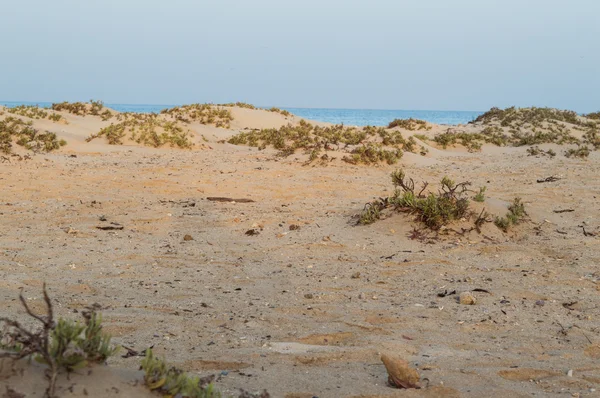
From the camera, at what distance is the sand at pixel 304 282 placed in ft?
10.8

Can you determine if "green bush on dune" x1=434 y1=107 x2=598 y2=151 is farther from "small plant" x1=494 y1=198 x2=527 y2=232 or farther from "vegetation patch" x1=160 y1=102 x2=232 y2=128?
"small plant" x1=494 y1=198 x2=527 y2=232

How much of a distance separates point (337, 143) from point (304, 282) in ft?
29.4

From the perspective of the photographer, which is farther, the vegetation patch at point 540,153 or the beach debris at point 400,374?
the vegetation patch at point 540,153

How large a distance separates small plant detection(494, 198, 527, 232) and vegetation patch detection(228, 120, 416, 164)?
531 cm

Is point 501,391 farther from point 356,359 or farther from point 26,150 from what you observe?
point 26,150

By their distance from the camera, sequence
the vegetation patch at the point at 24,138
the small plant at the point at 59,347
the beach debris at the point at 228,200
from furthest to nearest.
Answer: the vegetation patch at the point at 24,138, the beach debris at the point at 228,200, the small plant at the point at 59,347

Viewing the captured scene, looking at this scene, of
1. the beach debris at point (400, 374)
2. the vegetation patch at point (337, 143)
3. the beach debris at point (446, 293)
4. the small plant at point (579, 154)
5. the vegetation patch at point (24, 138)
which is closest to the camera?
the beach debris at point (400, 374)

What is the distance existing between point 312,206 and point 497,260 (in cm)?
317

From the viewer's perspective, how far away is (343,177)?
1102 cm

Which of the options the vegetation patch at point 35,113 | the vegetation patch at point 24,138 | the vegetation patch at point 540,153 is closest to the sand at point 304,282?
the vegetation patch at point 24,138

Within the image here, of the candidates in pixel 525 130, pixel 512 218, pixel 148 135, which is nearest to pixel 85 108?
pixel 148 135

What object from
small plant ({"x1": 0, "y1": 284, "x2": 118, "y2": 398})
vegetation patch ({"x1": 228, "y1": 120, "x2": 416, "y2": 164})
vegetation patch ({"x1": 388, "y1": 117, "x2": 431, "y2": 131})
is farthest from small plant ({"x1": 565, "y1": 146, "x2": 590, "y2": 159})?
small plant ({"x1": 0, "y1": 284, "x2": 118, "y2": 398})

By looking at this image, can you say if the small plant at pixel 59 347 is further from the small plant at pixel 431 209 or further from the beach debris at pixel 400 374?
the small plant at pixel 431 209

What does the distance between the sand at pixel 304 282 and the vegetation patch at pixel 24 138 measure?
9.57 ft
